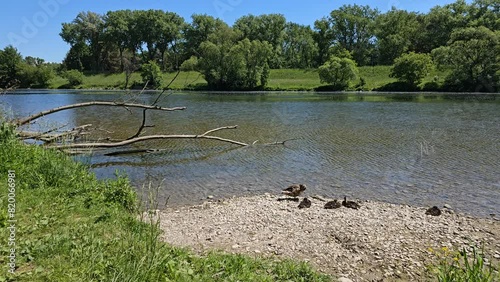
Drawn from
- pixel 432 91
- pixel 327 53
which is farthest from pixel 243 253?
pixel 327 53

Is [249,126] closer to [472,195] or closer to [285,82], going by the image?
[472,195]

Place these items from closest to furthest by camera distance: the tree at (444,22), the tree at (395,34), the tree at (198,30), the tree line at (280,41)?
1. the tree line at (280,41)
2. the tree at (444,22)
3. the tree at (395,34)
4. the tree at (198,30)

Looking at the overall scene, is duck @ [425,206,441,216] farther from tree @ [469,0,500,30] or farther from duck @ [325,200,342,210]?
tree @ [469,0,500,30]

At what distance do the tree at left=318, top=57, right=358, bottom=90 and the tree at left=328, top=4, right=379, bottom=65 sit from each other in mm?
30900

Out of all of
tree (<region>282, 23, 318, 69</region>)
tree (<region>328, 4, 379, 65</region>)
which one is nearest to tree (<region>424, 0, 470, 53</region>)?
tree (<region>328, 4, 379, 65</region>)

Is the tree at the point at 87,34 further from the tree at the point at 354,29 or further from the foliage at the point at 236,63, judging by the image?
the tree at the point at 354,29

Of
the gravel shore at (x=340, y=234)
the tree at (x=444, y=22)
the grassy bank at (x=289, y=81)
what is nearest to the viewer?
the gravel shore at (x=340, y=234)

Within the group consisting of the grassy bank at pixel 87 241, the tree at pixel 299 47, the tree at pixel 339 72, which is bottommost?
the grassy bank at pixel 87 241

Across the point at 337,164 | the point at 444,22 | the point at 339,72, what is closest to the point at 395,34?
the point at 444,22

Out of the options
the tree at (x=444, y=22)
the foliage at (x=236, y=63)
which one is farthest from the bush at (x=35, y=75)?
the tree at (x=444, y=22)

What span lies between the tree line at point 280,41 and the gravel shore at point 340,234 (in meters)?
74.4

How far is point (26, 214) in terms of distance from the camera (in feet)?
22.5

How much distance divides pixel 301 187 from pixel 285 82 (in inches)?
3586

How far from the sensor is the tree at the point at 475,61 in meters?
74.6
